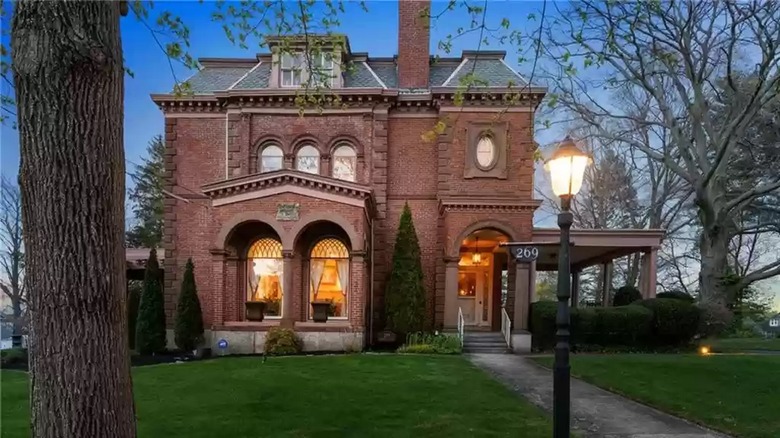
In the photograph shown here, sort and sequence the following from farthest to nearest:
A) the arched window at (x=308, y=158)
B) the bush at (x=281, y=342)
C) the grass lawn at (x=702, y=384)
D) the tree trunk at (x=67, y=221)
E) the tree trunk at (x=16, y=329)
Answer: the arched window at (x=308, y=158) → the tree trunk at (x=16, y=329) → the bush at (x=281, y=342) → the grass lawn at (x=702, y=384) → the tree trunk at (x=67, y=221)

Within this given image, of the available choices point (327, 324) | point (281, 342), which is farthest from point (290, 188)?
point (281, 342)

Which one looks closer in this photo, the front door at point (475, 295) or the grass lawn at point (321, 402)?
the grass lawn at point (321, 402)

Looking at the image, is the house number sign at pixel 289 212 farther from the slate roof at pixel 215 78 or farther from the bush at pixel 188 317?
the slate roof at pixel 215 78

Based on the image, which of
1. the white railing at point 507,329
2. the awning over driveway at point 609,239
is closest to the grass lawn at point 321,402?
the white railing at point 507,329

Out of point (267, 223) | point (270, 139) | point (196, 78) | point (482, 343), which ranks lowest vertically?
point (482, 343)

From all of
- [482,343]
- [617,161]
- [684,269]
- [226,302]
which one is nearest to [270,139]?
[226,302]

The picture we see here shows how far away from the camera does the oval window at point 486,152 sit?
1839 centimetres

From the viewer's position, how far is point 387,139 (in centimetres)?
1864

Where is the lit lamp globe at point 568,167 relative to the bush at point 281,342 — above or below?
above

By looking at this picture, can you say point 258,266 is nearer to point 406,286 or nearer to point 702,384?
point 406,286

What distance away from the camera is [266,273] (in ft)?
58.5

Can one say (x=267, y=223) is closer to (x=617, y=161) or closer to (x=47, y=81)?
(x=47, y=81)

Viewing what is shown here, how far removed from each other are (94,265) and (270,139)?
16131mm

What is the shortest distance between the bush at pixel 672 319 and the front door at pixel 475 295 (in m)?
5.75
